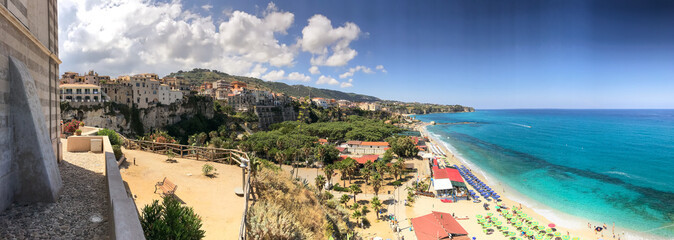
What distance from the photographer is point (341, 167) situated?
32.6m

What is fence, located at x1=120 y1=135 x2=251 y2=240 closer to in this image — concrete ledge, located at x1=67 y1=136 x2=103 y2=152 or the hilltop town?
concrete ledge, located at x1=67 y1=136 x2=103 y2=152

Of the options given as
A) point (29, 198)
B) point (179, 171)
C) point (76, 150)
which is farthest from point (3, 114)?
point (76, 150)

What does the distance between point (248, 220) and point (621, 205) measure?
129 feet

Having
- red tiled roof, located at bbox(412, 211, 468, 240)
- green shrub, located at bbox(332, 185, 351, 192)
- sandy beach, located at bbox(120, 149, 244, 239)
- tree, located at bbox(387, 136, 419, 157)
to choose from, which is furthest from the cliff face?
red tiled roof, located at bbox(412, 211, 468, 240)

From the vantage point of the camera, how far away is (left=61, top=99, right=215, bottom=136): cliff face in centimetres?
3700

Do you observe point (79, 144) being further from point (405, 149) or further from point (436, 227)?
point (405, 149)

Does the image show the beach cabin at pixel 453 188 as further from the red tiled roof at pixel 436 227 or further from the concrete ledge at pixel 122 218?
the concrete ledge at pixel 122 218

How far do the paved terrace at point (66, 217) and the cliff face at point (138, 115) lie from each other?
1591 inches

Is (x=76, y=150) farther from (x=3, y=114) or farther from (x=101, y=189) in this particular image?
(x=3, y=114)

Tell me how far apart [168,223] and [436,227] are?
757 inches

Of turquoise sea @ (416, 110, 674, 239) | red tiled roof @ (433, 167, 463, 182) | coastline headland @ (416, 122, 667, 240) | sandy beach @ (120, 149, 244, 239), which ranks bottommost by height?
coastline headland @ (416, 122, 667, 240)

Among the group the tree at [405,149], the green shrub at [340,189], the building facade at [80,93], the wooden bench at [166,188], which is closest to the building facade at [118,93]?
the building facade at [80,93]

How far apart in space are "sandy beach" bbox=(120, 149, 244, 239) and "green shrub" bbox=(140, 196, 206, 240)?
1384 mm

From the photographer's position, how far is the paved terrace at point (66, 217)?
430 centimetres
